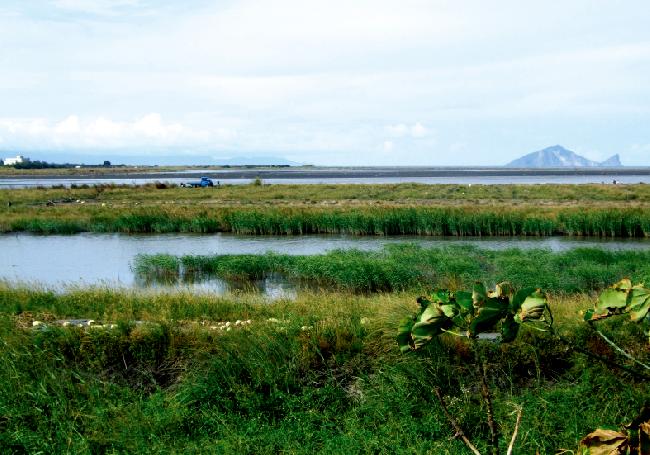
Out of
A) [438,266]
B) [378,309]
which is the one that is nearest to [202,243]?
[438,266]

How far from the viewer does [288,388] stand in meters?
7.86

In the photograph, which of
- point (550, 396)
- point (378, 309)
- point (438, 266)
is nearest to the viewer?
point (550, 396)

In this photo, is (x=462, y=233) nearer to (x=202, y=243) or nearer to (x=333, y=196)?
(x=202, y=243)

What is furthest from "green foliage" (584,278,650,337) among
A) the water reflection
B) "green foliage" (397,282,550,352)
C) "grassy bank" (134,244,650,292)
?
the water reflection

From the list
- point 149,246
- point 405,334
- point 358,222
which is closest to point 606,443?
point 405,334

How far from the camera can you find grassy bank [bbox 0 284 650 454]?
688 cm

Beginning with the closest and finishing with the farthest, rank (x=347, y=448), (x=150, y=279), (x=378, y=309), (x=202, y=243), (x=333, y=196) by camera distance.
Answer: (x=347, y=448) < (x=378, y=309) < (x=150, y=279) < (x=202, y=243) < (x=333, y=196)

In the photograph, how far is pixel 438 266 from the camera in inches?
771

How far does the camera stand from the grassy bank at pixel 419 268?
59.7 ft

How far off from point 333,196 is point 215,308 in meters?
39.2

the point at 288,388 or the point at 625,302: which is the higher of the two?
the point at 625,302

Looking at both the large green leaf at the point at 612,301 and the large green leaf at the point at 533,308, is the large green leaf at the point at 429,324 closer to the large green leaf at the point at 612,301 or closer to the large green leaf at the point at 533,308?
the large green leaf at the point at 533,308

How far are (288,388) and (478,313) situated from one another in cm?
548

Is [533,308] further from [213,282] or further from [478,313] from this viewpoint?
[213,282]
